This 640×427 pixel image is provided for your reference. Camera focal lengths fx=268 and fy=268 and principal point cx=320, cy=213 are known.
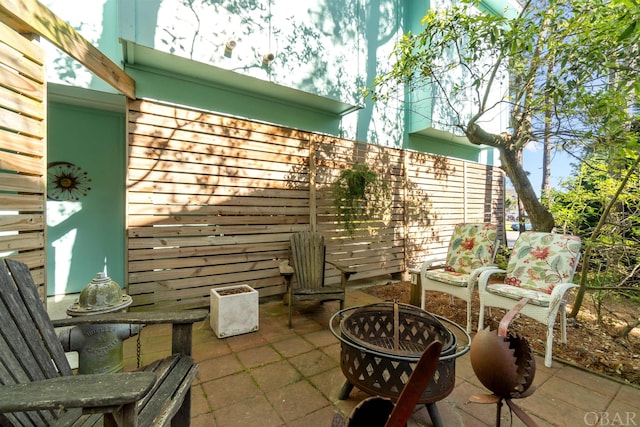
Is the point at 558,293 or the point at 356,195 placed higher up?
the point at 356,195

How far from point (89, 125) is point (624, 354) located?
6.34 meters

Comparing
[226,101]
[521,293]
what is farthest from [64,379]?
[226,101]

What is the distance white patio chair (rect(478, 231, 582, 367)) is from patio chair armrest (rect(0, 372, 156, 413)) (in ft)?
8.82

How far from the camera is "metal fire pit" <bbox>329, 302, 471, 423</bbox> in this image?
132cm

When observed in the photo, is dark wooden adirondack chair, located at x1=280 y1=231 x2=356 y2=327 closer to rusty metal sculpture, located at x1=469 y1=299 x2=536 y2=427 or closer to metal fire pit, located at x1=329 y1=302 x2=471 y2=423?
metal fire pit, located at x1=329 y1=302 x2=471 y2=423

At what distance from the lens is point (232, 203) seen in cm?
324

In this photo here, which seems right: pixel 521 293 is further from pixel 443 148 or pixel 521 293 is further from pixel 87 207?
pixel 87 207

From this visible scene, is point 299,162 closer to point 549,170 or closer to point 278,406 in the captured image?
point 278,406

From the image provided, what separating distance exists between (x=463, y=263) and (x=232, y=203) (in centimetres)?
288

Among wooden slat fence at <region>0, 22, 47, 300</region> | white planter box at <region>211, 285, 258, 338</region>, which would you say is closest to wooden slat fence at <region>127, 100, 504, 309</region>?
white planter box at <region>211, 285, 258, 338</region>

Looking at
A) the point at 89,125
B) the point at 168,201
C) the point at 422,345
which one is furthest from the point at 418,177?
the point at 89,125

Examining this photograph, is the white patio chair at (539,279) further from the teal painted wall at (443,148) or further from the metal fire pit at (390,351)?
the teal painted wall at (443,148)

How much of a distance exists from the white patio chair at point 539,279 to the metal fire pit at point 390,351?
1.04 m

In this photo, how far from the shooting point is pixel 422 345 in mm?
1748
